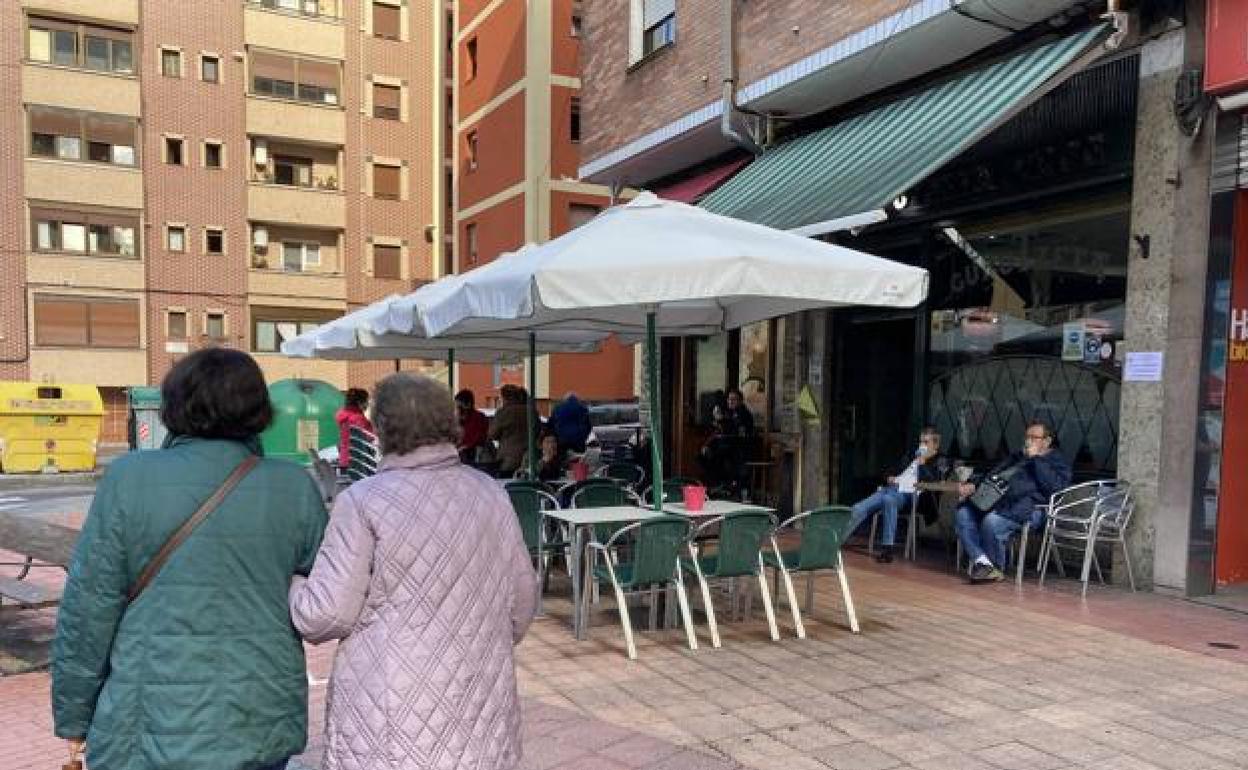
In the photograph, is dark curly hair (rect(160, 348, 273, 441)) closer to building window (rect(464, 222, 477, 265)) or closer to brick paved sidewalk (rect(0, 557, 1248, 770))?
brick paved sidewalk (rect(0, 557, 1248, 770))

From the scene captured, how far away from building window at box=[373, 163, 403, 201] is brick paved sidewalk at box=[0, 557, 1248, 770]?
28.6 m

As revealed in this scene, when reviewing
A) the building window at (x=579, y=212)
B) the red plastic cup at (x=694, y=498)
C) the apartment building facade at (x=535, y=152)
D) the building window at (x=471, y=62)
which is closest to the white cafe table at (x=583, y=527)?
the red plastic cup at (x=694, y=498)

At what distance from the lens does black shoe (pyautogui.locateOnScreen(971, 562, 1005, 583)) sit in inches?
290

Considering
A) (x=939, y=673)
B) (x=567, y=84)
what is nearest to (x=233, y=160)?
(x=567, y=84)

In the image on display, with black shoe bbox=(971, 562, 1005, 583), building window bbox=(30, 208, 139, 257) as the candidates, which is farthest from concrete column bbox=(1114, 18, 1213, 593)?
building window bbox=(30, 208, 139, 257)

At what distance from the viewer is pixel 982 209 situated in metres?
8.88

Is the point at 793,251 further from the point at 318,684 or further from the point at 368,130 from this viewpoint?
the point at 368,130

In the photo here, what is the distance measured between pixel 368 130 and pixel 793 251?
2988 centimetres

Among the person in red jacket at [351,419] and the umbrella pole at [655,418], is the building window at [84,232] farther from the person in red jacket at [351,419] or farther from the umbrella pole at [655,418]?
the umbrella pole at [655,418]

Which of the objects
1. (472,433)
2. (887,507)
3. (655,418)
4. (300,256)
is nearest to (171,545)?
(655,418)

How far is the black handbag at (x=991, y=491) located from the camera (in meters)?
7.39

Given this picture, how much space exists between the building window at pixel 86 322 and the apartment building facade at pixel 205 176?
0.14ft

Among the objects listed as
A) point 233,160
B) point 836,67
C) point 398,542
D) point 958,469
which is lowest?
point 958,469

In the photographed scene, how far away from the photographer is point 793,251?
17.5 feet
